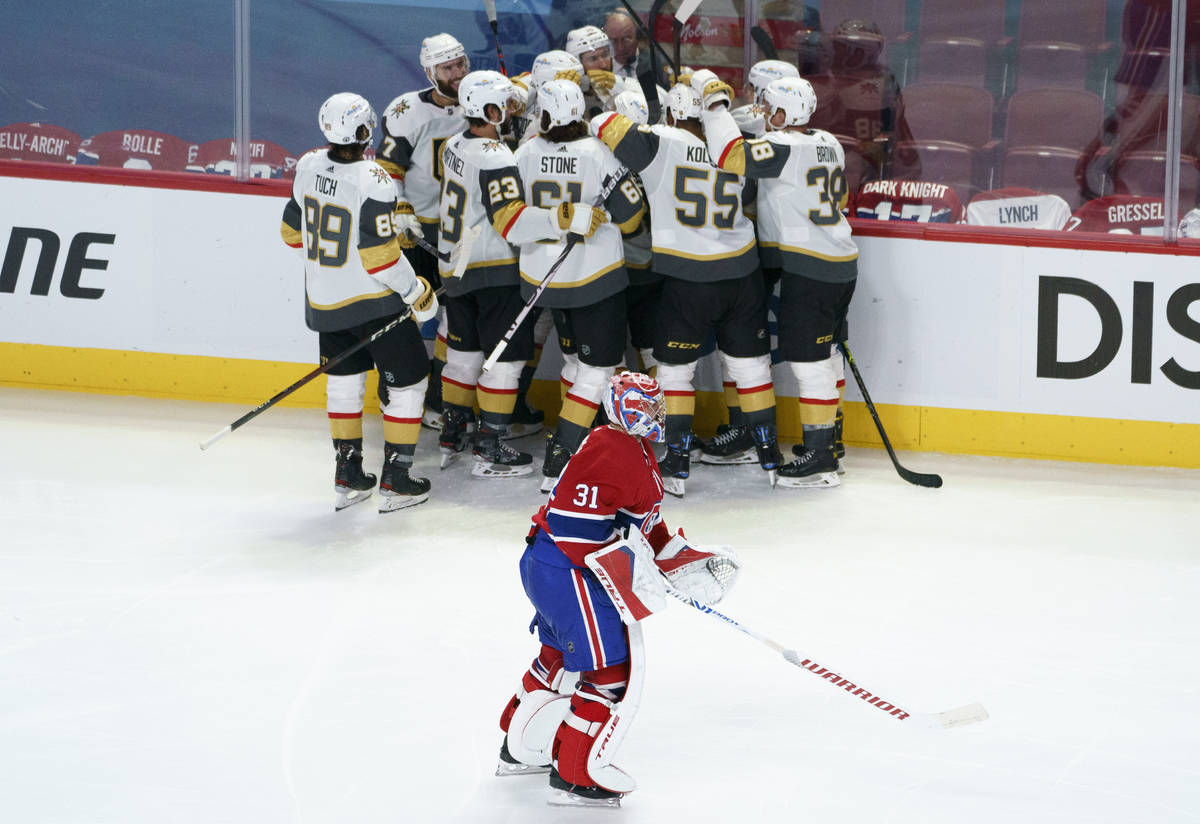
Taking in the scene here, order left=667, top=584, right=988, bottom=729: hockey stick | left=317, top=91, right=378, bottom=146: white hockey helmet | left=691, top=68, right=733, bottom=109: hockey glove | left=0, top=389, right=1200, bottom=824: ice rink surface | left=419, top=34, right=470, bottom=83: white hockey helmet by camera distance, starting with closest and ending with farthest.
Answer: left=667, top=584, right=988, bottom=729: hockey stick
left=0, top=389, right=1200, bottom=824: ice rink surface
left=317, top=91, right=378, bottom=146: white hockey helmet
left=691, top=68, right=733, bottom=109: hockey glove
left=419, top=34, right=470, bottom=83: white hockey helmet

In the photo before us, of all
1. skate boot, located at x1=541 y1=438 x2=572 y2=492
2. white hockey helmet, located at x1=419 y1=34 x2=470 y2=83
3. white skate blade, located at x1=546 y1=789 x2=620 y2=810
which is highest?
white hockey helmet, located at x1=419 y1=34 x2=470 y2=83

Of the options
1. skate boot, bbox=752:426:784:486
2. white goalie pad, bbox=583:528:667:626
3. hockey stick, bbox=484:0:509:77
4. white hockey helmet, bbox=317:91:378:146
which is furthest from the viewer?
hockey stick, bbox=484:0:509:77

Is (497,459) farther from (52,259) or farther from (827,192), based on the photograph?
(52,259)

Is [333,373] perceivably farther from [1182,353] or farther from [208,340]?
[1182,353]

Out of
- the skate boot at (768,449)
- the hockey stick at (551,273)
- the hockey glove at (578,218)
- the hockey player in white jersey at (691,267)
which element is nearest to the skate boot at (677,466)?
the hockey player in white jersey at (691,267)

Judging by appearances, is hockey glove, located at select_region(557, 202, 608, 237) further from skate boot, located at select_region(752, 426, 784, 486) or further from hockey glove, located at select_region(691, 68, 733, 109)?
skate boot, located at select_region(752, 426, 784, 486)

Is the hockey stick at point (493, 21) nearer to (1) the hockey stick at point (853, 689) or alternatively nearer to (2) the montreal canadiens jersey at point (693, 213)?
(2) the montreal canadiens jersey at point (693, 213)

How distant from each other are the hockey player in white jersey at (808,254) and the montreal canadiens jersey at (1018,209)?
67cm

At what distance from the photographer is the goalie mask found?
295 centimetres

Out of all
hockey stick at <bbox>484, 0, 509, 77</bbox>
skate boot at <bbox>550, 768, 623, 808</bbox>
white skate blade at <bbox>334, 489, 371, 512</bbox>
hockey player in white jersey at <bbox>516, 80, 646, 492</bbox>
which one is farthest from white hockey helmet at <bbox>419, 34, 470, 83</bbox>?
skate boot at <bbox>550, 768, 623, 808</bbox>

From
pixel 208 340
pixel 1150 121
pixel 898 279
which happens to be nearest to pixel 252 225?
pixel 208 340

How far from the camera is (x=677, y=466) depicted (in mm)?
5250

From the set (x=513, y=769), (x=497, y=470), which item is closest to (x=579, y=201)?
(x=497, y=470)

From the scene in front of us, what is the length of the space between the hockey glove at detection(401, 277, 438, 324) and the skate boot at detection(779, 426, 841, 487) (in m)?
1.40
